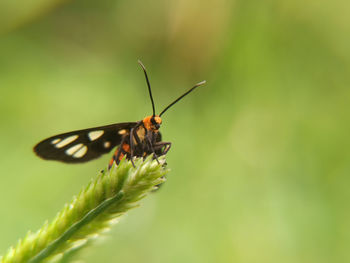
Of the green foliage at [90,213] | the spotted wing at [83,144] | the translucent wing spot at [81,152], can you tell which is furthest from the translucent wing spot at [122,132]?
the green foliage at [90,213]

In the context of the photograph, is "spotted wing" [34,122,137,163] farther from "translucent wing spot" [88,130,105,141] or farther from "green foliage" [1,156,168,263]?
"green foliage" [1,156,168,263]

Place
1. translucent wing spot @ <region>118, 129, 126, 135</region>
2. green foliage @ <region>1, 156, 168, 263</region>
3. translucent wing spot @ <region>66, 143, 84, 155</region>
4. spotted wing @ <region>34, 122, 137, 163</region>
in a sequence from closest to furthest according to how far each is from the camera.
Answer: green foliage @ <region>1, 156, 168, 263</region>, spotted wing @ <region>34, 122, 137, 163</region>, translucent wing spot @ <region>66, 143, 84, 155</region>, translucent wing spot @ <region>118, 129, 126, 135</region>

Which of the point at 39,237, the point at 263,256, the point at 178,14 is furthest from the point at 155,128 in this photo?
the point at 178,14

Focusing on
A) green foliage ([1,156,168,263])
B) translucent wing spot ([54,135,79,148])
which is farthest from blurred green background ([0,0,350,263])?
green foliage ([1,156,168,263])

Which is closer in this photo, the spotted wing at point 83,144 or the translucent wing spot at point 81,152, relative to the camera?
the spotted wing at point 83,144

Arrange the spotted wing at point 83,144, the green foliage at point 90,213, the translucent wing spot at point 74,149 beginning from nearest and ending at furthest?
the green foliage at point 90,213 → the spotted wing at point 83,144 → the translucent wing spot at point 74,149

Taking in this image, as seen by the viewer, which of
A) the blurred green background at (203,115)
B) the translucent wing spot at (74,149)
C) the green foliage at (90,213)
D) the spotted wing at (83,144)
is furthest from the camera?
the blurred green background at (203,115)

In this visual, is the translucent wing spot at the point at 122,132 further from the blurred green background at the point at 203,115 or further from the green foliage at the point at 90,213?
the blurred green background at the point at 203,115
